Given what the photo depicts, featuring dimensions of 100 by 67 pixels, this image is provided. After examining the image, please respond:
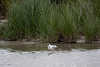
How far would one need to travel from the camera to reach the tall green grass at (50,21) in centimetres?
1241

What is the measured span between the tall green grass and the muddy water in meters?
0.43

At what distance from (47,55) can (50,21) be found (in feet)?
6.20

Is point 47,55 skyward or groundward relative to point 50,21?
groundward

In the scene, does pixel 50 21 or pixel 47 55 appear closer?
pixel 47 55

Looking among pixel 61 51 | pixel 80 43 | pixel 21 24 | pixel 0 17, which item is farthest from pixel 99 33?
pixel 0 17

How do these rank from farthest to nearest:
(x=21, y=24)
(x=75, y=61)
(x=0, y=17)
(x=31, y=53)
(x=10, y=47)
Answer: (x=0, y=17)
(x=21, y=24)
(x=10, y=47)
(x=31, y=53)
(x=75, y=61)

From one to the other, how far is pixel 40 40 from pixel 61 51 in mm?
1821

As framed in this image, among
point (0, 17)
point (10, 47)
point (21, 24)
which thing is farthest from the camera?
point (0, 17)

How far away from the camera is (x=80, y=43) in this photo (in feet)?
41.5

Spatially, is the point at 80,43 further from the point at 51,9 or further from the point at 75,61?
the point at 75,61

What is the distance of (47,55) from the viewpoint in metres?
10.9

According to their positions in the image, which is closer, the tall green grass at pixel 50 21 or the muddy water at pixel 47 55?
the muddy water at pixel 47 55

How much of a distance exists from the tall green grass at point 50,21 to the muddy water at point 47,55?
0.43 m

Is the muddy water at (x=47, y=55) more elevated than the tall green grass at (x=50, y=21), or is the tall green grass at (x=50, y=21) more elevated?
the tall green grass at (x=50, y=21)
